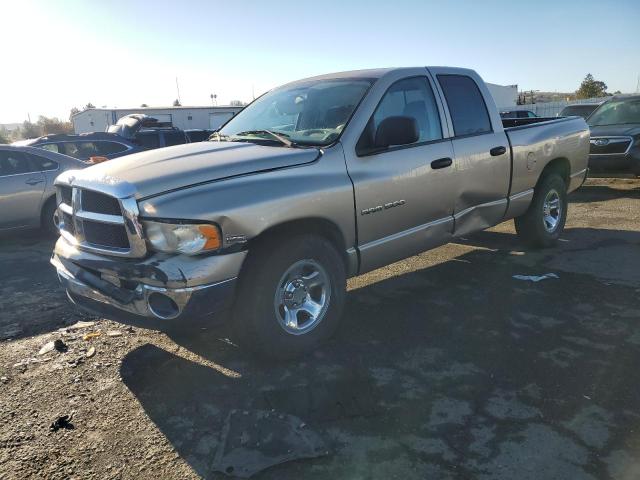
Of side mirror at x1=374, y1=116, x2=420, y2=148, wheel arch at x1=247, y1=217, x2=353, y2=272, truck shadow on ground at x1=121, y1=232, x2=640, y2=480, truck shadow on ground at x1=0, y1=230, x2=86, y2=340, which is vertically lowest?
truck shadow on ground at x1=121, y1=232, x2=640, y2=480

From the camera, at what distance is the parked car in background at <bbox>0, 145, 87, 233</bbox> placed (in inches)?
296

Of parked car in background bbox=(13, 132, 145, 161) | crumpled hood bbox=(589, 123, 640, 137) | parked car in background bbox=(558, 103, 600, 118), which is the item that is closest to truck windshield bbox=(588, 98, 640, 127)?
crumpled hood bbox=(589, 123, 640, 137)

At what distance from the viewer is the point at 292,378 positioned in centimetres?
345

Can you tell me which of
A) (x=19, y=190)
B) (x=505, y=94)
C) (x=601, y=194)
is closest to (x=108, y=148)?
(x=19, y=190)

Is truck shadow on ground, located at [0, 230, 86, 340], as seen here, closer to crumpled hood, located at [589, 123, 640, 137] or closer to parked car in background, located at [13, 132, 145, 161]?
parked car in background, located at [13, 132, 145, 161]

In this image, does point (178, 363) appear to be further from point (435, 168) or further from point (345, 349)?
point (435, 168)

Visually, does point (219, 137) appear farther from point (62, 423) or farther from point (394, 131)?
point (62, 423)

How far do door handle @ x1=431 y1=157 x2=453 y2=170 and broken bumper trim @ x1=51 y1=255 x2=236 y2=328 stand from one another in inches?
84.1

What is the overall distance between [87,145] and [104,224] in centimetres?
796

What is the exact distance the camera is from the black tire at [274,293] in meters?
3.33

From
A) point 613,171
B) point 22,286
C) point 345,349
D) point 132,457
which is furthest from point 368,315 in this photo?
point 613,171

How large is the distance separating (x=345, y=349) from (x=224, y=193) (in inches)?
59.1

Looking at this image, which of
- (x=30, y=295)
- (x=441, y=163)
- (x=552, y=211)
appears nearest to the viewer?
(x=441, y=163)

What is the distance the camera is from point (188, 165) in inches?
137
